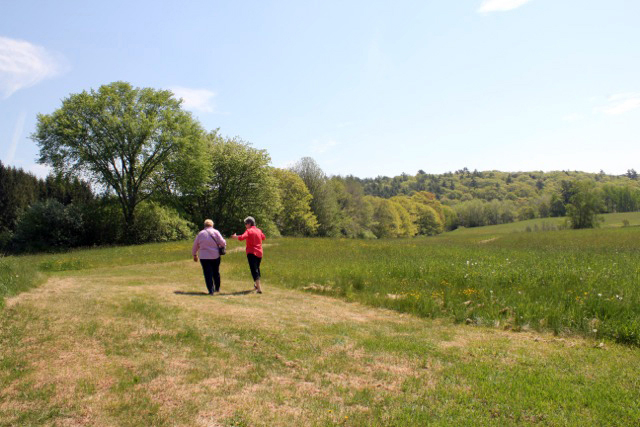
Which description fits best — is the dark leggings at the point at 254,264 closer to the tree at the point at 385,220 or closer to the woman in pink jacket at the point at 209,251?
the woman in pink jacket at the point at 209,251

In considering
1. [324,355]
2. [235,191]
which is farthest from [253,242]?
[235,191]

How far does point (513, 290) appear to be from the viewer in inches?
436

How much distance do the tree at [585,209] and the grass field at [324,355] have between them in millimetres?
67889

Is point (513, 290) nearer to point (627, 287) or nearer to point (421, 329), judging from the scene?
point (627, 287)

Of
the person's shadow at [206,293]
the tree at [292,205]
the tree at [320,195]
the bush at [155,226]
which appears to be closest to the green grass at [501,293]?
the person's shadow at [206,293]

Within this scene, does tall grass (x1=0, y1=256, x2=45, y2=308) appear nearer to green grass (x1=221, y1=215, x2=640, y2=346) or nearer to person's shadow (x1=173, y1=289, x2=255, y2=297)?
person's shadow (x1=173, y1=289, x2=255, y2=297)

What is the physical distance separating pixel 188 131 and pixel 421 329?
4130cm

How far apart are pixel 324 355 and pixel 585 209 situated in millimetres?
77997

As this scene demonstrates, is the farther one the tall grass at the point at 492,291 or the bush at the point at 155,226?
the bush at the point at 155,226

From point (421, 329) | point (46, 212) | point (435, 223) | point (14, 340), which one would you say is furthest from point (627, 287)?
point (435, 223)

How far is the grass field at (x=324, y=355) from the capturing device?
4367mm

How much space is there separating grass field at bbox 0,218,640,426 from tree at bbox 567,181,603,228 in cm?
6789

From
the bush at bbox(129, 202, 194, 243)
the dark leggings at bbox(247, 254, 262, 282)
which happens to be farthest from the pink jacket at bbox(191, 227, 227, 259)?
the bush at bbox(129, 202, 194, 243)

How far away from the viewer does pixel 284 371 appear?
5637 mm
